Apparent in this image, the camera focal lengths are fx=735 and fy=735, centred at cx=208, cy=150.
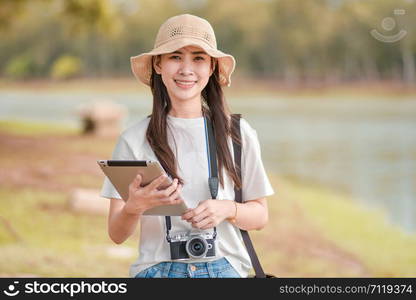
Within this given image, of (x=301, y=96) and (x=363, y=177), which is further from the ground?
(x=301, y=96)

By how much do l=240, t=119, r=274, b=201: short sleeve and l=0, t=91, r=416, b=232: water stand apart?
4.51m

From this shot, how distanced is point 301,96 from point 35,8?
2461 millimetres

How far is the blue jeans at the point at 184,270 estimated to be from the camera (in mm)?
1189

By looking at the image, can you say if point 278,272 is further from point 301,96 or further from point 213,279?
point 213,279

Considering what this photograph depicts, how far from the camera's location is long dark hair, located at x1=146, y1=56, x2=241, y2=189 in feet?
3.96

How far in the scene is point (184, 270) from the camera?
1.19 meters

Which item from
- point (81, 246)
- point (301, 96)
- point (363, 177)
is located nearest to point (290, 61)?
point (301, 96)

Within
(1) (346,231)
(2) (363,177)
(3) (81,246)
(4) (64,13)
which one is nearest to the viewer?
(3) (81,246)

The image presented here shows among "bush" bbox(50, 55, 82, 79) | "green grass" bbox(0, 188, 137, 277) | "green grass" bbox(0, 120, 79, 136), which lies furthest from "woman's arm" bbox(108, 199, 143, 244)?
"green grass" bbox(0, 120, 79, 136)

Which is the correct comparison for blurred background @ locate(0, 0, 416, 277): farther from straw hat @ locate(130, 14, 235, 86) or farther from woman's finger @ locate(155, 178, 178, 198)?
woman's finger @ locate(155, 178, 178, 198)

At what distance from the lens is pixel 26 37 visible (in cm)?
649

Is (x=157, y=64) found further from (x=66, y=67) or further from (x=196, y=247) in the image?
(x=66, y=67)

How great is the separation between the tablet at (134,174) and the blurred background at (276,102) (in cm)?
386

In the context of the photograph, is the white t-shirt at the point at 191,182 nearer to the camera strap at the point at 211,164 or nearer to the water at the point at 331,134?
the camera strap at the point at 211,164
